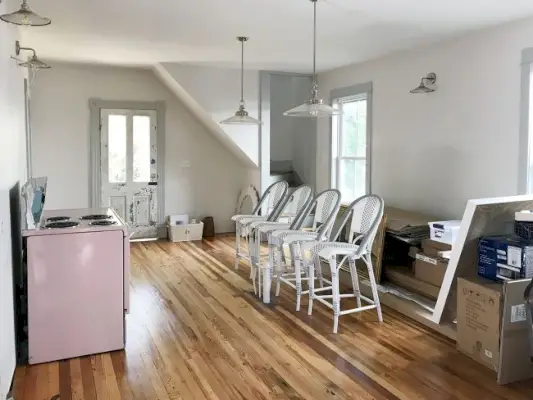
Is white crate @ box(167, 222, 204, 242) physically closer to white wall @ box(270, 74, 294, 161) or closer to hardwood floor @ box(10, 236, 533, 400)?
white wall @ box(270, 74, 294, 161)

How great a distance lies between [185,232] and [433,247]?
4285 mm

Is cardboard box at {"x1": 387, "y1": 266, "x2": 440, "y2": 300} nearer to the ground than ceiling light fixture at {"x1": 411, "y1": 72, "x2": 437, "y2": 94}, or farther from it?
nearer to the ground

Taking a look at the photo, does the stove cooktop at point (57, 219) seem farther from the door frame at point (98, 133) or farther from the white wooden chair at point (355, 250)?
the door frame at point (98, 133)

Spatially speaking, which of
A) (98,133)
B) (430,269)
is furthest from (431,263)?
(98,133)

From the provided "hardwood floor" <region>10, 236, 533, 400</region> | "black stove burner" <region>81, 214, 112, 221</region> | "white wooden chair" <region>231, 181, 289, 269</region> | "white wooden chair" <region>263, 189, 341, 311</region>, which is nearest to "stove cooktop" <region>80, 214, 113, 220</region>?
"black stove burner" <region>81, 214, 112, 221</region>

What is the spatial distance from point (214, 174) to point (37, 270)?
4.96 m

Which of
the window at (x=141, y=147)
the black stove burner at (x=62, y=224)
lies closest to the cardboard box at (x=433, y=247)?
the black stove burner at (x=62, y=224)

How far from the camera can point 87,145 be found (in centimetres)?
731

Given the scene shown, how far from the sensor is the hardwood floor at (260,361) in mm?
2873

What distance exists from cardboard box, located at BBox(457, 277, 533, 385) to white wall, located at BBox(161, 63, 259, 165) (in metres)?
4.39

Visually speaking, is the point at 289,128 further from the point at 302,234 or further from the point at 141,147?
the point at 302,234

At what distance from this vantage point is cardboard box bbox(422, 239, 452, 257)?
163 inches

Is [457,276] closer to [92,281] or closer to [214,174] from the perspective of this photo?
[92,281]

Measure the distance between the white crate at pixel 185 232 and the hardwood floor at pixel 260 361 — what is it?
289 cm
